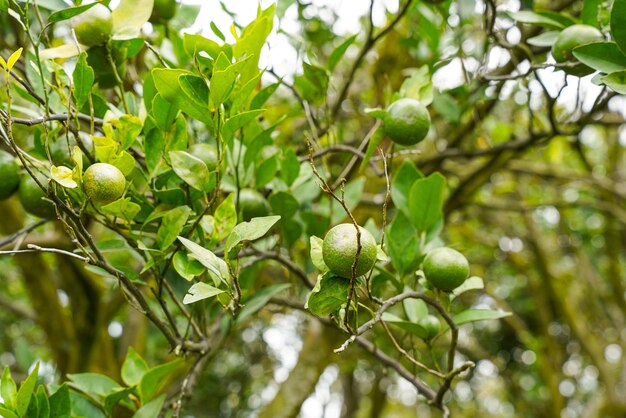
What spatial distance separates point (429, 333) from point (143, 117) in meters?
0.48

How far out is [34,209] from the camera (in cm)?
84

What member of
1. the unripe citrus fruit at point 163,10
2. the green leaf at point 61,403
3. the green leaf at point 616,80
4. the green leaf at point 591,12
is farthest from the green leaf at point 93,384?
the green leaf at point 591,12

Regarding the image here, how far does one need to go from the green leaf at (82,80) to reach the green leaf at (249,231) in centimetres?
24

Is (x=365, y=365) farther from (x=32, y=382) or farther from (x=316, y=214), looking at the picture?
(x=32, y=382)

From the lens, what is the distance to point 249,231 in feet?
2.09

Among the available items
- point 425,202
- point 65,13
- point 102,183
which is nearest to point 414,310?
point 425,202

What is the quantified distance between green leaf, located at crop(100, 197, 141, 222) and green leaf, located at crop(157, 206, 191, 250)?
0.04m

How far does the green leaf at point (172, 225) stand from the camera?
677 mm

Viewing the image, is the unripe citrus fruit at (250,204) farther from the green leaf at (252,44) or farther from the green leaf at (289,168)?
the green leaf at (252,44)

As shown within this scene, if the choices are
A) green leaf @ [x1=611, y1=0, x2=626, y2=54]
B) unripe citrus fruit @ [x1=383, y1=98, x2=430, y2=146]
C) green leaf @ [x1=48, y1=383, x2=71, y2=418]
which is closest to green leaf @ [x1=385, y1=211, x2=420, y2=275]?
unripe citrus fruit @ [x1=383, y1=98, x2=430, y2=146]

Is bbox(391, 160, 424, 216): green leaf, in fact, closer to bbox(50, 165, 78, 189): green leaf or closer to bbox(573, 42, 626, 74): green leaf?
bbox(573, 42, 626, 74): green leaf

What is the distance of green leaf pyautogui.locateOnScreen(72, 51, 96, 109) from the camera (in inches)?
26.7

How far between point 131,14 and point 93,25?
58 millimetres

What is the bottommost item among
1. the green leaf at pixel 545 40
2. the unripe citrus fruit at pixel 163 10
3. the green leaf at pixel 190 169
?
the green leaf at pixel 545 40
